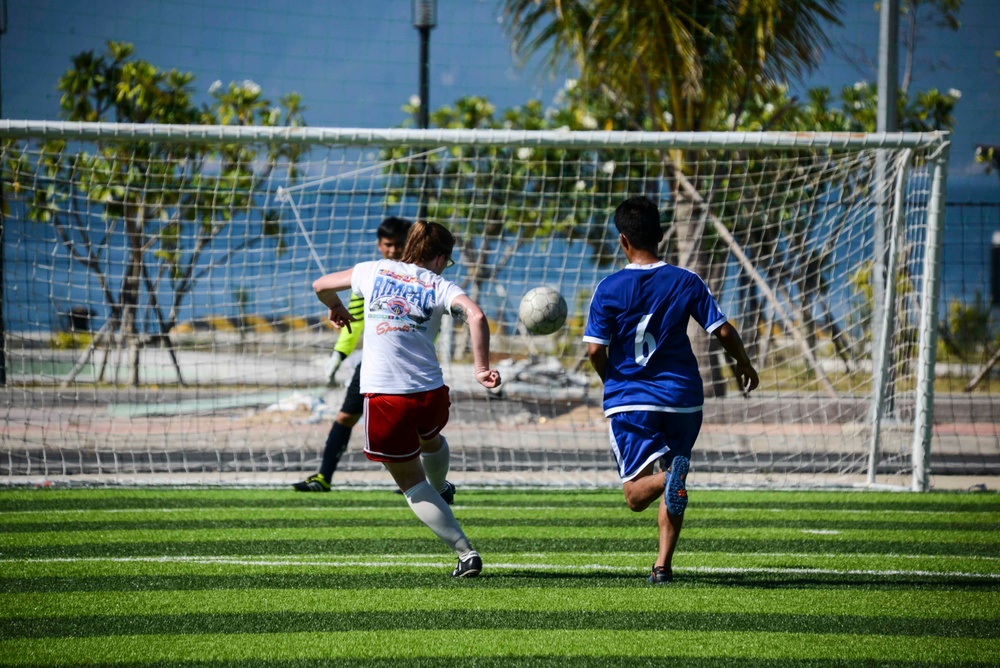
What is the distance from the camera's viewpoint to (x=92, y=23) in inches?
516

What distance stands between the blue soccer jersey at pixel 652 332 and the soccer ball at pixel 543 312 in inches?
43.4

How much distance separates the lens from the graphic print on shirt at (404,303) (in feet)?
16.1

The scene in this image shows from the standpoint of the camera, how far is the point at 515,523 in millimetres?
7141

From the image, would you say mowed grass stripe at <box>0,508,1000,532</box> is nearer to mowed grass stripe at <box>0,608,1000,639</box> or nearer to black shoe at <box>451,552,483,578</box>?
black shoe at <box>451,552,483,578</box>

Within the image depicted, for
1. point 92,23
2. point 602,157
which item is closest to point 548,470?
point 92,23

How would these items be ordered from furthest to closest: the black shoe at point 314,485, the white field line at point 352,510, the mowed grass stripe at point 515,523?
1. the black shoe at point 314,485
2. the white field line at point 352,510
3. the mowed grass stripe at point 515,523

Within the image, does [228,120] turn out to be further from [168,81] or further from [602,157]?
[602,157]

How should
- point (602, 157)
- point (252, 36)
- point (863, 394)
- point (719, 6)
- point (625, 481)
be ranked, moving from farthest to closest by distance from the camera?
1. point (602, 157)
2. point (719, 6)
3. point (252, 36)
4. point (863, 394)
5. point (625, 481)

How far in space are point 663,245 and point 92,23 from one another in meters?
8.45

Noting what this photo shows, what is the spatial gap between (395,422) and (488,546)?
173cm

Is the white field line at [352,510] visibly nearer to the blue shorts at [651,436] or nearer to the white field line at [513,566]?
the white field line at [513,566]

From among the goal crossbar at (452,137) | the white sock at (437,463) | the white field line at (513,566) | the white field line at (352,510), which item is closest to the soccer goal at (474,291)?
the goal crossbar at (452,137)

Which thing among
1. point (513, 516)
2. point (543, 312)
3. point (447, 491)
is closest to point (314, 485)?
point (513, 516)

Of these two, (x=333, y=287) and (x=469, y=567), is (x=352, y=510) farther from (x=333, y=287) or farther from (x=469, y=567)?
(x=333, y=287)
